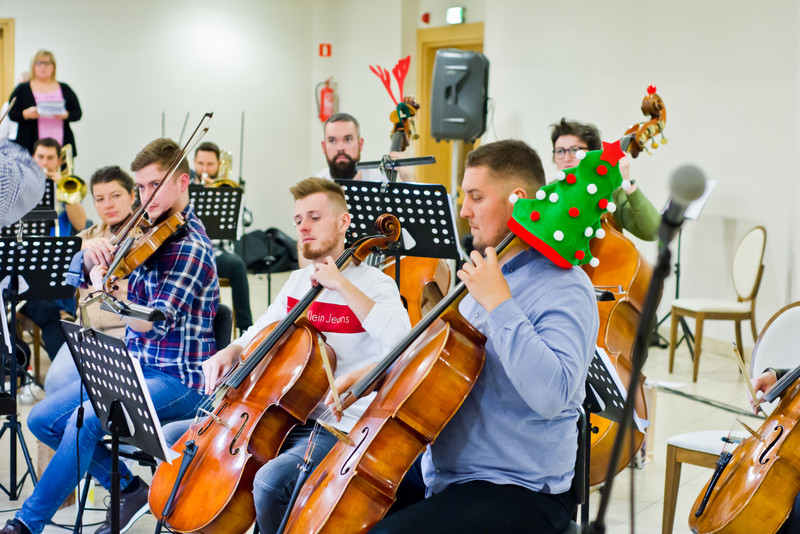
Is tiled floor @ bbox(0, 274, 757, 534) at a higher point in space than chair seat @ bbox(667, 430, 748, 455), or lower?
lower

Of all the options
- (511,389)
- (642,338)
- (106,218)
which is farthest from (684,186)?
(106,218)

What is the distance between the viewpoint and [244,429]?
242 cm

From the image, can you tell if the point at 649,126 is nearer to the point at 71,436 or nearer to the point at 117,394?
the point at 117,394

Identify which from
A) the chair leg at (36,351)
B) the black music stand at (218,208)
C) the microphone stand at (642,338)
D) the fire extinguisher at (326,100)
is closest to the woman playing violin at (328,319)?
the microphone stand at (642,338)

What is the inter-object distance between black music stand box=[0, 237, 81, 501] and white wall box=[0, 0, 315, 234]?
5459mm

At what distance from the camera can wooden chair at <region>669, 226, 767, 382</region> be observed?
5496 mm

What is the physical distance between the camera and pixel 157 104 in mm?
9273

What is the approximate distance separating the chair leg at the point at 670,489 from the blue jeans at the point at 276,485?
112cm

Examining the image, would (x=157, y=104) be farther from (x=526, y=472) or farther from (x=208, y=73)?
(x=526, y=472)

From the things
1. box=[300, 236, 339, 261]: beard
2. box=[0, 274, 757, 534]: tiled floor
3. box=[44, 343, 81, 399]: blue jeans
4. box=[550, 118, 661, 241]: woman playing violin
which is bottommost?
box=[0, 274, 757, 534]: tiled floor

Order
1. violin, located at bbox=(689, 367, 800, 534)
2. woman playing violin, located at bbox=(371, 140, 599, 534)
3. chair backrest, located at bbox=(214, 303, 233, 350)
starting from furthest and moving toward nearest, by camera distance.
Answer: chair backrest, located at bbox=(214, 303, 233, 350), violin, located at bbox=(689, 367, 800, 534), woman playing violin, located at bbox=(371, 140, 599, 534)

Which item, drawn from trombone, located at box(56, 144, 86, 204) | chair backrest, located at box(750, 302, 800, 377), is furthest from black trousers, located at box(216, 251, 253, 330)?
chair backrest, located at box(750, 302, 800, 377)

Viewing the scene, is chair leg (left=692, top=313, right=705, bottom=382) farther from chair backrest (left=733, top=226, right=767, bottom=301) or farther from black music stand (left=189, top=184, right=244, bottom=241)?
black music stand (left=189, top=184, right=244, bottom=241)

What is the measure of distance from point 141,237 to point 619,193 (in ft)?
6.44
